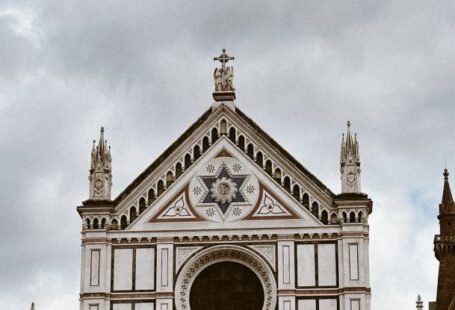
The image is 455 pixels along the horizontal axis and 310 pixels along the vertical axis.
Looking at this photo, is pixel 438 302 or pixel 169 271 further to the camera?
pixel 438 302

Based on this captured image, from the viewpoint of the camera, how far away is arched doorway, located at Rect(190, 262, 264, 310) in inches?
1443

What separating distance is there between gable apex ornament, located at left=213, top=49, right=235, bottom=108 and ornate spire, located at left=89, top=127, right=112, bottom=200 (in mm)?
3574

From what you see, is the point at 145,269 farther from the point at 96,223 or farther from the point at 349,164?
the point at 349,164

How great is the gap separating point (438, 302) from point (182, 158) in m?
20.2

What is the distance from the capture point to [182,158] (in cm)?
3816

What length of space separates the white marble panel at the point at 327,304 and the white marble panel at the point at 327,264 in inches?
18.4

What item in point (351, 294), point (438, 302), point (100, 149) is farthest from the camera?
point (438, 302)

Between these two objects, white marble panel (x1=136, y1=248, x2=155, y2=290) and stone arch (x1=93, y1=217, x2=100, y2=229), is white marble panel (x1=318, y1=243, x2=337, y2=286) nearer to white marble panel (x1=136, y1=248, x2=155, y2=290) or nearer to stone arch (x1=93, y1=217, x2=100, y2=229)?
white marble panel (x1=136, y1=248, x2=155, y2=290)

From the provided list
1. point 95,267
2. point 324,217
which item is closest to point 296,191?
point 324,217

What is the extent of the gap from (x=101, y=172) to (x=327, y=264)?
7217mm

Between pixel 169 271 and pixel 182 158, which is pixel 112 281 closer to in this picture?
pixel 169 271

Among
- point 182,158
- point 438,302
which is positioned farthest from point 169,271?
point 438,302

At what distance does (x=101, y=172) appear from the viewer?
38188mm

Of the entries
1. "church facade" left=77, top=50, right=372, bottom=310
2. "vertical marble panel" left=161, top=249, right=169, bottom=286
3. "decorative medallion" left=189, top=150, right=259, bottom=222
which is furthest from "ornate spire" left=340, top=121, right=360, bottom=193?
"vertical marble panel" left=161, top=249, right=169, bottom=286
